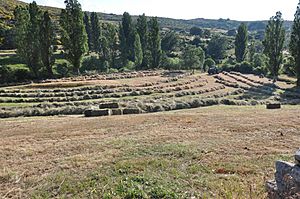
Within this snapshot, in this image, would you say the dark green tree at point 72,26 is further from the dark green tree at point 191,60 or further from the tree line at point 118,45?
the dark green tree at point 191,60

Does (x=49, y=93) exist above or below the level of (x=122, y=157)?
below

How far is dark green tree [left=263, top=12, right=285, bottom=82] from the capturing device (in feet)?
190

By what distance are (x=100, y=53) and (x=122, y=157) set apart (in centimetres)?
8124

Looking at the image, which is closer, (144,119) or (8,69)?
(144,119)

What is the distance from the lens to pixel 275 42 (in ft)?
191

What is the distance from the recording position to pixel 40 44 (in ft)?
192

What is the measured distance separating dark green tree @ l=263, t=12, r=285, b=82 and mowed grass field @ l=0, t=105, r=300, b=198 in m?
42.8

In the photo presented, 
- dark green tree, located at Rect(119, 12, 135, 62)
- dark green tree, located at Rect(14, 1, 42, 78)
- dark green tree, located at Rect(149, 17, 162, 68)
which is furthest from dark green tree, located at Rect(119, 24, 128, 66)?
dark green tree, located at Rect(14, 1, 42, 78)

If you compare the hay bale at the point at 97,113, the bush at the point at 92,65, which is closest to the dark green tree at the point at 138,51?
the bush at the point at 92,65

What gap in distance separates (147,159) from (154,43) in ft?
223

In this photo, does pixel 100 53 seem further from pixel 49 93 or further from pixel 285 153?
pixel 285 153

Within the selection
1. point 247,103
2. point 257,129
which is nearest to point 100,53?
point 247,103

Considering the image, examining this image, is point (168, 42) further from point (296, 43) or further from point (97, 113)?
point (97, 113)

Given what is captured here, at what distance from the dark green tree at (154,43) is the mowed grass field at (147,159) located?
200 ft
